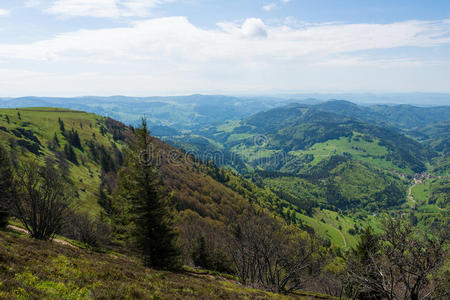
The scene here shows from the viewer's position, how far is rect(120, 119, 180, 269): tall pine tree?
26844 mm

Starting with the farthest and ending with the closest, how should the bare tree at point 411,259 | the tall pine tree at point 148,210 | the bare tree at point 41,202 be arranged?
the bare tree at point 41,202, the tall pine tree at point 148,210, the bare tree at point 411,259

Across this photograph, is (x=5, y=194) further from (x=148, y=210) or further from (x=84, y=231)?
(x=148, y=210)

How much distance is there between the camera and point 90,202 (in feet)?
250

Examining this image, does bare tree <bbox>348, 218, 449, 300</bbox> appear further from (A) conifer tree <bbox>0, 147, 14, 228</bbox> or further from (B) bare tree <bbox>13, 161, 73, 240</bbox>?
(A) conifer tree <bbox>0, 147, 14, 228</bbox>

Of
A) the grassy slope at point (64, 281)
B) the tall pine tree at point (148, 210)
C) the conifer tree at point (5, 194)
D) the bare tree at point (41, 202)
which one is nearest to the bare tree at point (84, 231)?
the bare tree at point (41, 202)

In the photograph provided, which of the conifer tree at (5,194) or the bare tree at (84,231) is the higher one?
the conifer tree at (5,194)

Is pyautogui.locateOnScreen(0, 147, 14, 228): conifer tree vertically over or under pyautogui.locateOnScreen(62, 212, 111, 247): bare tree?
over

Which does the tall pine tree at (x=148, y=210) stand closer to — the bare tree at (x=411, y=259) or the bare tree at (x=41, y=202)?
the bare tree at (x=41, y=202)

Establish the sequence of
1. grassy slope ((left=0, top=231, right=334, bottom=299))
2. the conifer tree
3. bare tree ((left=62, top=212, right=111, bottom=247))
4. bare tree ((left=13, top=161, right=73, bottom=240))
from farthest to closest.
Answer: bare tree ((left=62, top=212, right=111, bottom=247)) → the conifer tree → bare tree ((left=13, top=161, right=73, bottom=240)) → grassy slope ((left=0, top=231, right=334, bottom=299))

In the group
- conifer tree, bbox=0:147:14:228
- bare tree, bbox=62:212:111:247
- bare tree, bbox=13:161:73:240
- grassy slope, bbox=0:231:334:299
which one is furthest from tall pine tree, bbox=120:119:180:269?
conifer tree, bbox=0:147:14:228

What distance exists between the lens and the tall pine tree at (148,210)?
26844 mm

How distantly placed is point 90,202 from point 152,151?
62.5m

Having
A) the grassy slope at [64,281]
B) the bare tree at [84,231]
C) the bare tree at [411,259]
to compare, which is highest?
the grassy slope at [64,281]

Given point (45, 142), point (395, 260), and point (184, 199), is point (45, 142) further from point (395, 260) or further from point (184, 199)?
point (395, 260)
